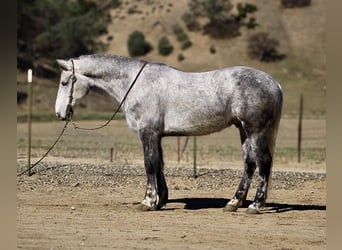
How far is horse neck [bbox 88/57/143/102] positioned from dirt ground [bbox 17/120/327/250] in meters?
1.72

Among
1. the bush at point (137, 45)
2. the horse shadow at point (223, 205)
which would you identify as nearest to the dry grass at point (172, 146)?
the horse shadow at point (223, 205)

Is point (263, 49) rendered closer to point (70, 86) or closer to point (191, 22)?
point (191, 22)

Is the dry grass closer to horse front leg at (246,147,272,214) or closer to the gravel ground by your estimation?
the gravel ground

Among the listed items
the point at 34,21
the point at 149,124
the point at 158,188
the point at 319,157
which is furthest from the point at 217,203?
the point at 34,21

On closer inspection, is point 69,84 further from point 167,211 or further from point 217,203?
point 217,203

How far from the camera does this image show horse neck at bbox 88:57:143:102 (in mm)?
9477

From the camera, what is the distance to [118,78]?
376 inches

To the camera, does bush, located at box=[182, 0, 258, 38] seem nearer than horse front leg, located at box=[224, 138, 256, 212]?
No

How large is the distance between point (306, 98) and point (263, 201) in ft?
118

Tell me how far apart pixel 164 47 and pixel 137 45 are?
251 cm

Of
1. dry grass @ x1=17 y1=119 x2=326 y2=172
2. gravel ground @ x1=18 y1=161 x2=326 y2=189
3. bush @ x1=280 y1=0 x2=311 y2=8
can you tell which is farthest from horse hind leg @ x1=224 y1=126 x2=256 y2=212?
bush @ x1=280 y1=0 x2=311 y2=8

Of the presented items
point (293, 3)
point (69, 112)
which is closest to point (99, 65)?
point (69, 112)

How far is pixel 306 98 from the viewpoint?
44125mm

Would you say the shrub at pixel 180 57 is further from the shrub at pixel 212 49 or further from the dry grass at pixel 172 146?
the dry grass at pixel 172 146
